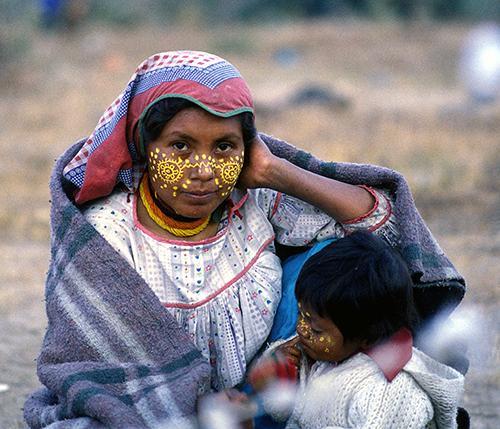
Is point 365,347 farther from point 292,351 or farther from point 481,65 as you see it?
point 481,65

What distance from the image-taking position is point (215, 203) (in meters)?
3.25

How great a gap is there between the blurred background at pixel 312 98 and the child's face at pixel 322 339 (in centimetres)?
62

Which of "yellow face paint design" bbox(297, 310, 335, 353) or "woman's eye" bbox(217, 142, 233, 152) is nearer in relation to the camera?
"yellow face paint design" bbox(297, 310, 335, 353)

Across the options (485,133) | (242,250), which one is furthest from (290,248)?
(485,133)

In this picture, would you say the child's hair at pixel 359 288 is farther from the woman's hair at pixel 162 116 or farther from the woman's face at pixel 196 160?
the woman's hair at pixel 162 116

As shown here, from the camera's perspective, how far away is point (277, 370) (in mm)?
3199

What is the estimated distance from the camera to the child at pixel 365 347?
2957mm

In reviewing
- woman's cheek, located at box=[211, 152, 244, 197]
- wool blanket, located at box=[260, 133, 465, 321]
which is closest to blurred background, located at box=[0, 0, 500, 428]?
wool blanket, located at box=[260, 133, 465, 321]

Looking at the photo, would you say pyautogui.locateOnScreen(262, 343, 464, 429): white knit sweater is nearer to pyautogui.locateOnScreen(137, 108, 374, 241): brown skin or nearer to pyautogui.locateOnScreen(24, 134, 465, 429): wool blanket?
pyautogui.locateOnScreen(24, 134, 465, 429): wool blanket

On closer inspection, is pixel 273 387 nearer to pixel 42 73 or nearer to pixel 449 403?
pixel 449 403

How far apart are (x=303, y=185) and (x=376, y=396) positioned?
0.79 m

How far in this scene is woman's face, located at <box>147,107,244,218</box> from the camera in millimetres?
3107

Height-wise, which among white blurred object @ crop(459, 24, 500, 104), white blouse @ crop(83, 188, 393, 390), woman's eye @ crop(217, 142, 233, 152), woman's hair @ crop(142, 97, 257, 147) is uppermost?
woman's hair @ crop(142, 97, 257, 147)

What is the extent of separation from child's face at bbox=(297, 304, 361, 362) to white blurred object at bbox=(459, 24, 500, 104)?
41.0 feet
